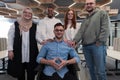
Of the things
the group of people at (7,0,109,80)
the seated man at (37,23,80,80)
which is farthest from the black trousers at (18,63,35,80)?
the seated man at (37,23,80,80)

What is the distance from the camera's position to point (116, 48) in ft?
20.0

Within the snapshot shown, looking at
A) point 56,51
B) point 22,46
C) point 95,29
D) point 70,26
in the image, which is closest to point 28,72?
point 22,46

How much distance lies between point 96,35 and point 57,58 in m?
0.84

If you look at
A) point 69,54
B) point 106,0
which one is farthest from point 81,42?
point 106,0

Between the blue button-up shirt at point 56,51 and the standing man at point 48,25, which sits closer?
the blue button-up shirt at point 56,51

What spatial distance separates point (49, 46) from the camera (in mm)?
3312

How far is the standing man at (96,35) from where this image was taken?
3.70 metres

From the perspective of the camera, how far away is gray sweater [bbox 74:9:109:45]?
3.67 metres

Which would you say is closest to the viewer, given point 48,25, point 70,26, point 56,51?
point 56,51

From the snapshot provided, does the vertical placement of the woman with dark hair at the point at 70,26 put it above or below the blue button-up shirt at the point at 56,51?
above

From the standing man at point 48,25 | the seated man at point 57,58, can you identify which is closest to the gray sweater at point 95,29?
the standing man at point 48,25

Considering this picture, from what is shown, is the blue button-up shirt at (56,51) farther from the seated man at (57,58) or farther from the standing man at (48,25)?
the standing man at (48,25)

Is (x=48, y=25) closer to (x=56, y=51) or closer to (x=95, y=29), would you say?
(x=56, y=51)

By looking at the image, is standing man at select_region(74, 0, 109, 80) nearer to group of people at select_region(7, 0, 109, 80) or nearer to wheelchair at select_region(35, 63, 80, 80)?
group of people at select_region(7, 0, 109, 80)
